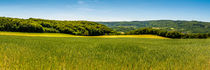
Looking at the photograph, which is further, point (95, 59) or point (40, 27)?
point (40, 27)

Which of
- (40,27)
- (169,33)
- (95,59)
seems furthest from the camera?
(169,33)

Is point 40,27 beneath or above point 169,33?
above

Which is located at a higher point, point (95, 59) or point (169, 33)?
point (95, 59)

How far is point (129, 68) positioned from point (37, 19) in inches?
3412

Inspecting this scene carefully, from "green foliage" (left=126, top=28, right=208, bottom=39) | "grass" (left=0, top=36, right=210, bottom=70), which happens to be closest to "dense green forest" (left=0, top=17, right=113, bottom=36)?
"green foliage" (left=126, top=28, right=208, bottom=39)

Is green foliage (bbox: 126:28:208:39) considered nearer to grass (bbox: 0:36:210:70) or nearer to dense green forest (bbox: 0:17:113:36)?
dense green forest (bbox: 0:17:113:36)

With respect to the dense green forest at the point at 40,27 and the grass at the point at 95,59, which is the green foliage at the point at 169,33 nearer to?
the dense green forest at the point at 40,27

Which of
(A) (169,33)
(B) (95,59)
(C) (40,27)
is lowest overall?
(A) (169,33)

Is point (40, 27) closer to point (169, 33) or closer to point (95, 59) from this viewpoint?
point (169, 33)

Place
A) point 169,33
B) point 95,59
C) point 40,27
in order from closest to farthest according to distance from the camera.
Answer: point 95,59, point 40,27, point 169,33

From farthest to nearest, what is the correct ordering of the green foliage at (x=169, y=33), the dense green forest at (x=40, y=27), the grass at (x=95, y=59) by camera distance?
the green foliage at (x=169, y=33)
the dense green forest at (x=40, y=27)
the grass at (x=95, y=59)

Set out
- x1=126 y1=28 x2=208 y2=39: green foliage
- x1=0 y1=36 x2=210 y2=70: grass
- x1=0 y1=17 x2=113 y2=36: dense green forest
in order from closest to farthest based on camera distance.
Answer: x1=0 y1=36 x2=210 y2=70: grass < x1=0 y1=17 x2=113 y2=36: dense green forest < x1=126 y1=28 x2=208 y2=39: green foliage

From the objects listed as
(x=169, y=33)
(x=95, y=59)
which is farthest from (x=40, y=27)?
(x=95, y=59)

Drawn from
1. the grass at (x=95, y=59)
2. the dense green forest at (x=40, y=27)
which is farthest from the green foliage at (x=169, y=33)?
the grass at (x=95, y=59)
